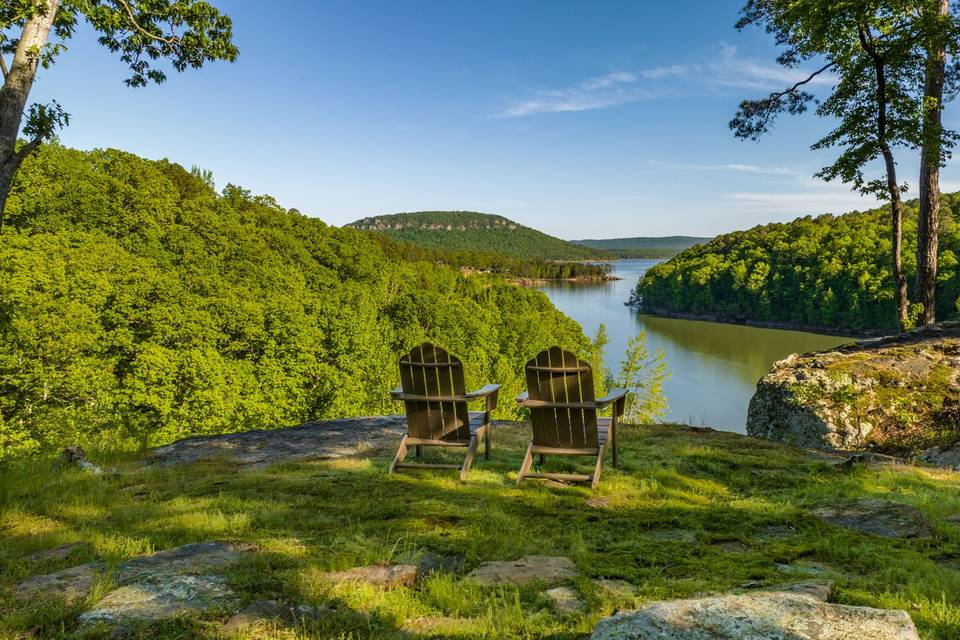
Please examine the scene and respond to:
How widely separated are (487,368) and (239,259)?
1499cm

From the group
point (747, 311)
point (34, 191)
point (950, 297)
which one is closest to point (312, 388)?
point (34, 191)

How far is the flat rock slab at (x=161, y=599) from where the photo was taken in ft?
7.13

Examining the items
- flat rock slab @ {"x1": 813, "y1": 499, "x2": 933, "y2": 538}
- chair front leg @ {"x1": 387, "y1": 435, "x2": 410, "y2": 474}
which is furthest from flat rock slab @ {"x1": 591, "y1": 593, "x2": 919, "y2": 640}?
chair front leg @ {"x1": 387, "y1": 435, "x2": 410, "y2": 474}

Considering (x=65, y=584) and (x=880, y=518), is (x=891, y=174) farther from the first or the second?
(x=65, y=584)

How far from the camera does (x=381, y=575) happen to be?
2701 mm

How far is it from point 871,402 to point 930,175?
5.62 meters

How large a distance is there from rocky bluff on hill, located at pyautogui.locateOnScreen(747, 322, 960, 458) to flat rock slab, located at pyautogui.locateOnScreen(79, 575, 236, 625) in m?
7.01

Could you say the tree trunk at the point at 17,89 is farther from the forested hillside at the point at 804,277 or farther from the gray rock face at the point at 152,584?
A: the forested hillside at the point at 804,277

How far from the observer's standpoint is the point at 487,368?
3184cm

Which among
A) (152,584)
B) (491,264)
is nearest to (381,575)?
(152,584)

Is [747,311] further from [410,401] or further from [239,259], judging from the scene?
[410,401]

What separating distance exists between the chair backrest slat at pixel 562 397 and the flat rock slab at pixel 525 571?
2.14 meters

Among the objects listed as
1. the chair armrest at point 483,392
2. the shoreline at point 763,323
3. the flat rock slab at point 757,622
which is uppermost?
the flat rock slab at point 757,622

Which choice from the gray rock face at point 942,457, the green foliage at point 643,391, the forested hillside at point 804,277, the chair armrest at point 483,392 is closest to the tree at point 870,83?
the gray rock face at point 942,457
